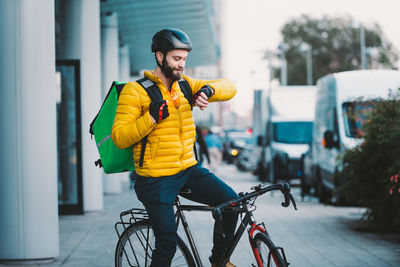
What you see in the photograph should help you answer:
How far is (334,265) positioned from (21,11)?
3.89 meters

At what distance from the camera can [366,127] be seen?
9477 millimetres

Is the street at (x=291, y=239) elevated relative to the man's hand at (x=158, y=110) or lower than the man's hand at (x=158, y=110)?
lower

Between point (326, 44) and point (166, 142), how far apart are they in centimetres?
5668

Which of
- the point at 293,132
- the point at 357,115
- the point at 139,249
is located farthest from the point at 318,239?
the point at 293,132

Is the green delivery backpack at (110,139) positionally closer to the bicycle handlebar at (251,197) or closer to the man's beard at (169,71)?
the man's beard at (169,71)

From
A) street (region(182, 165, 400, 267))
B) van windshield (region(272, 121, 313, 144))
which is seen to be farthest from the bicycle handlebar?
van windshield (region(272, 121, 313, 144))

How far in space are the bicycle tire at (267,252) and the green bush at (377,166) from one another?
4.62 metres

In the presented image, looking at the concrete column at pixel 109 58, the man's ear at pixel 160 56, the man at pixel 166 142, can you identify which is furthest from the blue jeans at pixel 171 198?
the concrete column at pixel 109 58

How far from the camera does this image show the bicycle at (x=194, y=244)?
4156 millimetres

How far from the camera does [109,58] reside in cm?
1598

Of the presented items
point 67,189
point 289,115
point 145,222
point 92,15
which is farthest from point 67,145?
point 289,115

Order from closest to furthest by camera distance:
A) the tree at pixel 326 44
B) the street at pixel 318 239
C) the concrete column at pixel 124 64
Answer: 1. the street at pixel 318 239
2. the concrete column at pixel 124 64
3. the tree at pixel 326 44

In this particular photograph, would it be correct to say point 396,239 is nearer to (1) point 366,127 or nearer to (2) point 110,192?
(1) point 366,127

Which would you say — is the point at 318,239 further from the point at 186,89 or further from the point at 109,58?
the point at 109,58
